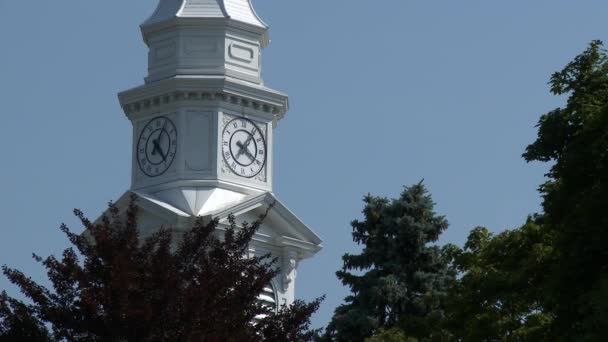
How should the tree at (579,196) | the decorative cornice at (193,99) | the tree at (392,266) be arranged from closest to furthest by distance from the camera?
the tree at (579,196)
the tree at (392,266)
the decorative cornice at (193,99)

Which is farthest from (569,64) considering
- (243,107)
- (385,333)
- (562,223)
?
(243,107)

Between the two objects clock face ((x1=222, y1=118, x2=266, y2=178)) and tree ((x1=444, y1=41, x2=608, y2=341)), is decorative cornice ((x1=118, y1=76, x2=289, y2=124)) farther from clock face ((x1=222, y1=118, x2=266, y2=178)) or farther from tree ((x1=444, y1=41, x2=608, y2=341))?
tree ((x1=444, y1=41, x2=608, y2=341))

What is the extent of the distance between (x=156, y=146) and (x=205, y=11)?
13.8ft

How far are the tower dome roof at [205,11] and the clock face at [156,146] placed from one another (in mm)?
3068

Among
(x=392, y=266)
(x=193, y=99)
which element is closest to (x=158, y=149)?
(x=193, y=99)

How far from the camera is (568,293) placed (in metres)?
33.9

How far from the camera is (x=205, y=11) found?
224ft

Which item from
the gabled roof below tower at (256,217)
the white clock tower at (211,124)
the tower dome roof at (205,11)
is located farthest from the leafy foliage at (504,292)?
the tower dome roof at (205,11)

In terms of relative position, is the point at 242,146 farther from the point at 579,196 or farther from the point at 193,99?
the point at 579,196

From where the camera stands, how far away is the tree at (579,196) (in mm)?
33031


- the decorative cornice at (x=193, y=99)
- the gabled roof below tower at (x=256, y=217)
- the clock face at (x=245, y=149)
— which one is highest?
the decorative cornice at (x=193, y=99)

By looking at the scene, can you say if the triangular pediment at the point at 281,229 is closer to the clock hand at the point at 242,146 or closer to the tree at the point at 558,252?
the clock hand at the point at 242,146

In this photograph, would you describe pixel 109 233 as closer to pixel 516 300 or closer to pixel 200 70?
pixel 516 300

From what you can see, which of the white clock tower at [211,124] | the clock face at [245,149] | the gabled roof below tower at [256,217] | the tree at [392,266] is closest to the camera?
the tree at [392,266]
